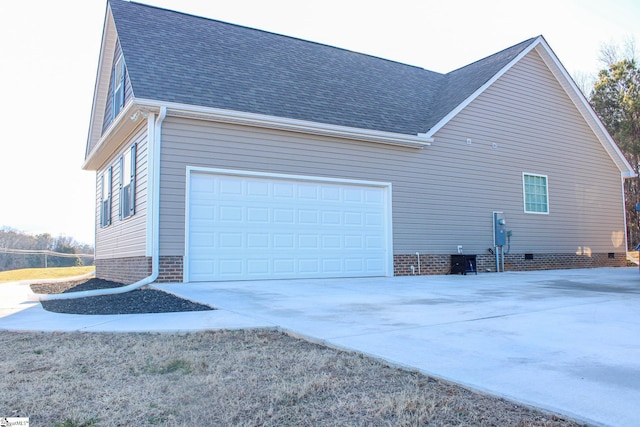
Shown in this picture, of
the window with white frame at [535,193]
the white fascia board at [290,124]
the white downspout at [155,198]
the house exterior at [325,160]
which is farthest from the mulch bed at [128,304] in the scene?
the window with white frame at [535,193]

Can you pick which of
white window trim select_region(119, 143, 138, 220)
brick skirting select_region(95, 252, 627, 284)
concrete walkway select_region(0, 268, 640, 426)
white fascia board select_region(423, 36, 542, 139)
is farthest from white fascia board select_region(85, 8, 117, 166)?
white fascia board select_region(423, 36, 542, 139)

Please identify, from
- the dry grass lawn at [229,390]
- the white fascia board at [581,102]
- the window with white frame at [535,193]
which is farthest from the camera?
the white fascia board at [581,102]

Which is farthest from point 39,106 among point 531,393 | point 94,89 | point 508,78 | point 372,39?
point 531,393

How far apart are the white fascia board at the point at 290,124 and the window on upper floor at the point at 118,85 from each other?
2859 millimetres

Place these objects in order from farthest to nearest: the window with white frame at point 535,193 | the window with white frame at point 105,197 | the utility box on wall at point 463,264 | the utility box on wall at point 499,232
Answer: the window with white frame at point 535,193 < the utility box on wall at point 499,232 < the window with white frame at point 105,197 < the utility box on wall at point 463,264

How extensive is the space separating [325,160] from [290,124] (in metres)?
1.19

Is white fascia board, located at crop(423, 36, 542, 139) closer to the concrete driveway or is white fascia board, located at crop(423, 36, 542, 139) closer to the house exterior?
the house exterior

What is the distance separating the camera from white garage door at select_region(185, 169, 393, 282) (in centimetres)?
981

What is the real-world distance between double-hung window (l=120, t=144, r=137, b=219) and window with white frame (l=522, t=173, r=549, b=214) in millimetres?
10261

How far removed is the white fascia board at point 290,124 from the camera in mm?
9430

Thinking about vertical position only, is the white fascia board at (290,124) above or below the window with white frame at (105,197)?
above

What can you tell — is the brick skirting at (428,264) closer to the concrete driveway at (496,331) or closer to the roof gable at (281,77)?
the concrete driveway at (496,331)

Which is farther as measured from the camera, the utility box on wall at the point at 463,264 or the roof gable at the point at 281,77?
the utility box on wall at the point at 463,264

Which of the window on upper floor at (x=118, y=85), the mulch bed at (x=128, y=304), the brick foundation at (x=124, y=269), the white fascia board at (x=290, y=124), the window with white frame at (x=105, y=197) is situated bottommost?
the mulch bed at (x=128, y=304)
